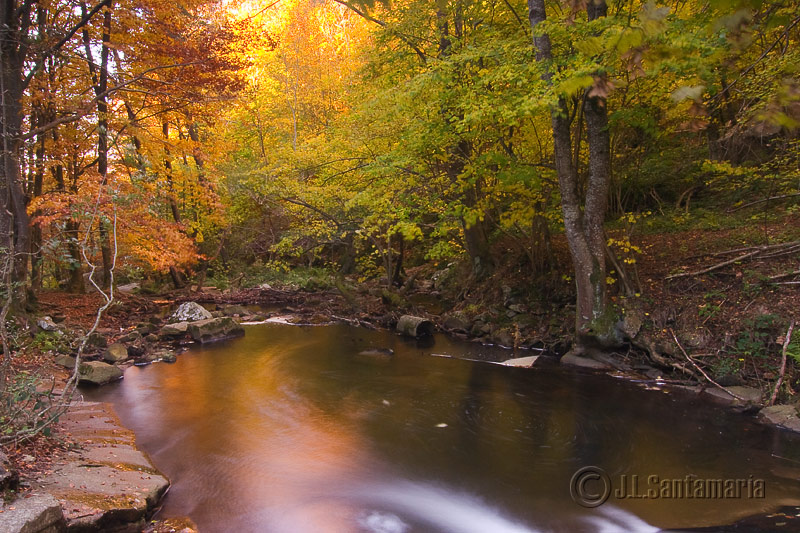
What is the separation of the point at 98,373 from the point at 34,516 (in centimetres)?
699

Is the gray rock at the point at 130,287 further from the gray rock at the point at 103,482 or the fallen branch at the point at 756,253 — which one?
the fallen branch at the point at 756,253

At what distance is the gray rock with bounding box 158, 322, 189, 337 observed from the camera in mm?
13634

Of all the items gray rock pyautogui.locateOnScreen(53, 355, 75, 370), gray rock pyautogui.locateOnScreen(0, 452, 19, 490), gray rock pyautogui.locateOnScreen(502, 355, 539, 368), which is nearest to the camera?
gray rock pyautogui.locateOnScreen(0, 452, 19, 490)

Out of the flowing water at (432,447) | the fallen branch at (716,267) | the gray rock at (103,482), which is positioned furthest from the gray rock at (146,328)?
the fallen branch at (716,267)

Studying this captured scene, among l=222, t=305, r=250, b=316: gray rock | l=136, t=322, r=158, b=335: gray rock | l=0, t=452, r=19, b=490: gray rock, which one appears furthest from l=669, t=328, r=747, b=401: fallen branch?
l=222, t=305, r=250, b=316: gray rock

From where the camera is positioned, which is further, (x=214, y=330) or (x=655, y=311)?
(x=214, y=330)

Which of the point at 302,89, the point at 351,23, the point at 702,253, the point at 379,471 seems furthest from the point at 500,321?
the point at 351,23

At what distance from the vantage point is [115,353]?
→ 11.3 metres

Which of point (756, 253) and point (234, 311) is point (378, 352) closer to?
point (234, 311)

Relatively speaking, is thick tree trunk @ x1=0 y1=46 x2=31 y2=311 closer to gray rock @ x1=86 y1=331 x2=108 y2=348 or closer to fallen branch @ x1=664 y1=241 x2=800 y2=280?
gray rock @ x1=86 y1=331 x2=108 y2=348

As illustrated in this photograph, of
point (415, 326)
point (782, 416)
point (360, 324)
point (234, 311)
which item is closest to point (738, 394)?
point (782, 416)

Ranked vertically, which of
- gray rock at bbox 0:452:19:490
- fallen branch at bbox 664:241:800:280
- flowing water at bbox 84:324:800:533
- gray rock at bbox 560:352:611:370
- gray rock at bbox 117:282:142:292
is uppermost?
fallen branch at bbox 664:241:800:280

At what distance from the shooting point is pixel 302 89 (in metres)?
27.2

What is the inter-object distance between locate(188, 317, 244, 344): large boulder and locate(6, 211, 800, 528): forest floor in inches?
72.4
